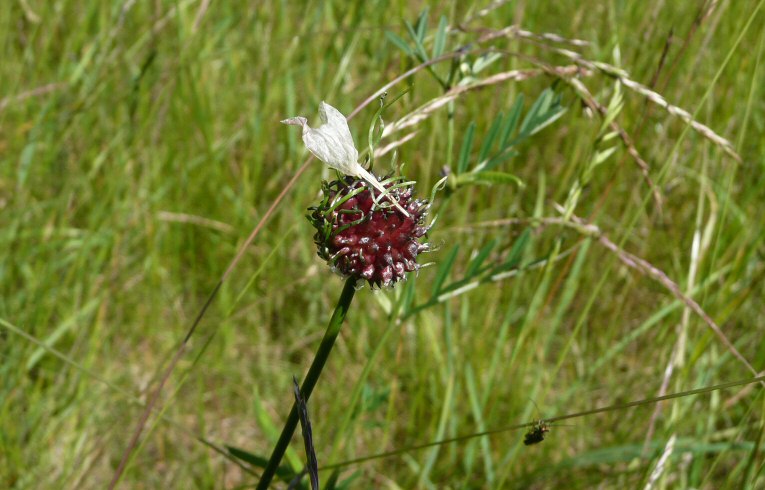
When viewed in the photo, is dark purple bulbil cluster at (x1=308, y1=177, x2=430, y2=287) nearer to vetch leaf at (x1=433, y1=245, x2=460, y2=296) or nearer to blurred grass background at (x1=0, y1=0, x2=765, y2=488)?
vetch leaf at (x1=433, y1=245, x2=460, y2=296)

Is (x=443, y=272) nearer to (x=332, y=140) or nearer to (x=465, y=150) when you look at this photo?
(x=465, y=150)

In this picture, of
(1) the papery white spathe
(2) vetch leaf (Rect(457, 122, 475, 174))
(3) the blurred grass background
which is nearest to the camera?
(1) the papery white spathe

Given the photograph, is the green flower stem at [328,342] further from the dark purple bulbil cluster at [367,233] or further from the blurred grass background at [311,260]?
the blurred grass background at [311,260]

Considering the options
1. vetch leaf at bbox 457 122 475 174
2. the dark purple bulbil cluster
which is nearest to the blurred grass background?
vetch leaf at bbox 457 122 475 174

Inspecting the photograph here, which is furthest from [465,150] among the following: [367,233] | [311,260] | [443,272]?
[311,260]

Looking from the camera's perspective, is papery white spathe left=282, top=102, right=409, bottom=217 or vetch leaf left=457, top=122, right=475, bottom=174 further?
vetch leaf left=457, top=122, right=475, bottom=174

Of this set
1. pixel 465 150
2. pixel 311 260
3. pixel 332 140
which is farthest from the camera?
pixel 311 260

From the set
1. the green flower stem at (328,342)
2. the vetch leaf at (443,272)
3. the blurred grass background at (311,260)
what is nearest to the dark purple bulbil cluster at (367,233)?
the green flower stem at (328,342)
